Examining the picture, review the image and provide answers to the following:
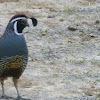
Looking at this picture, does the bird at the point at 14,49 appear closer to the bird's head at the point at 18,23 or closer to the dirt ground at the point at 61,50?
the bird's head at the point at 18,23

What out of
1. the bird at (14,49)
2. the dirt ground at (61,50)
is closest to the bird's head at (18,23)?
the bird at (14,49)

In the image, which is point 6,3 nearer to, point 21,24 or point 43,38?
point 43,38

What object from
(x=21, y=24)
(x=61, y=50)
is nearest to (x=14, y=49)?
(x=21, y=24)

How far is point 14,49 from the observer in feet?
19.3

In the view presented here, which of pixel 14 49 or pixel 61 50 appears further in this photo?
pixel 61 50

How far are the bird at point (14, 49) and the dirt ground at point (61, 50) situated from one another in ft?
1.86

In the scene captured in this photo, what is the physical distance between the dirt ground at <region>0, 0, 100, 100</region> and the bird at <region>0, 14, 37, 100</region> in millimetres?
566

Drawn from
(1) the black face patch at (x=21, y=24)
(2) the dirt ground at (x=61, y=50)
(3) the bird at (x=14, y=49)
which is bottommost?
(2) the dirt ground at (x=61, y=50)

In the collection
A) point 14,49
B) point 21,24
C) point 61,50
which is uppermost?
point 21,24

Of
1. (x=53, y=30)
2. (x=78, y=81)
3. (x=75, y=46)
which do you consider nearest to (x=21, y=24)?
(x=78, y=81)

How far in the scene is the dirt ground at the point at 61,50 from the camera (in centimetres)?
661

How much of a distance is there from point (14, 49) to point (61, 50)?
2.52m

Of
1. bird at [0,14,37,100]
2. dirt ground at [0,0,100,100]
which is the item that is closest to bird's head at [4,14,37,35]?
bird at [0,14,37,100]

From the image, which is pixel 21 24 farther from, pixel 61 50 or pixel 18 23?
pixel 61 50
